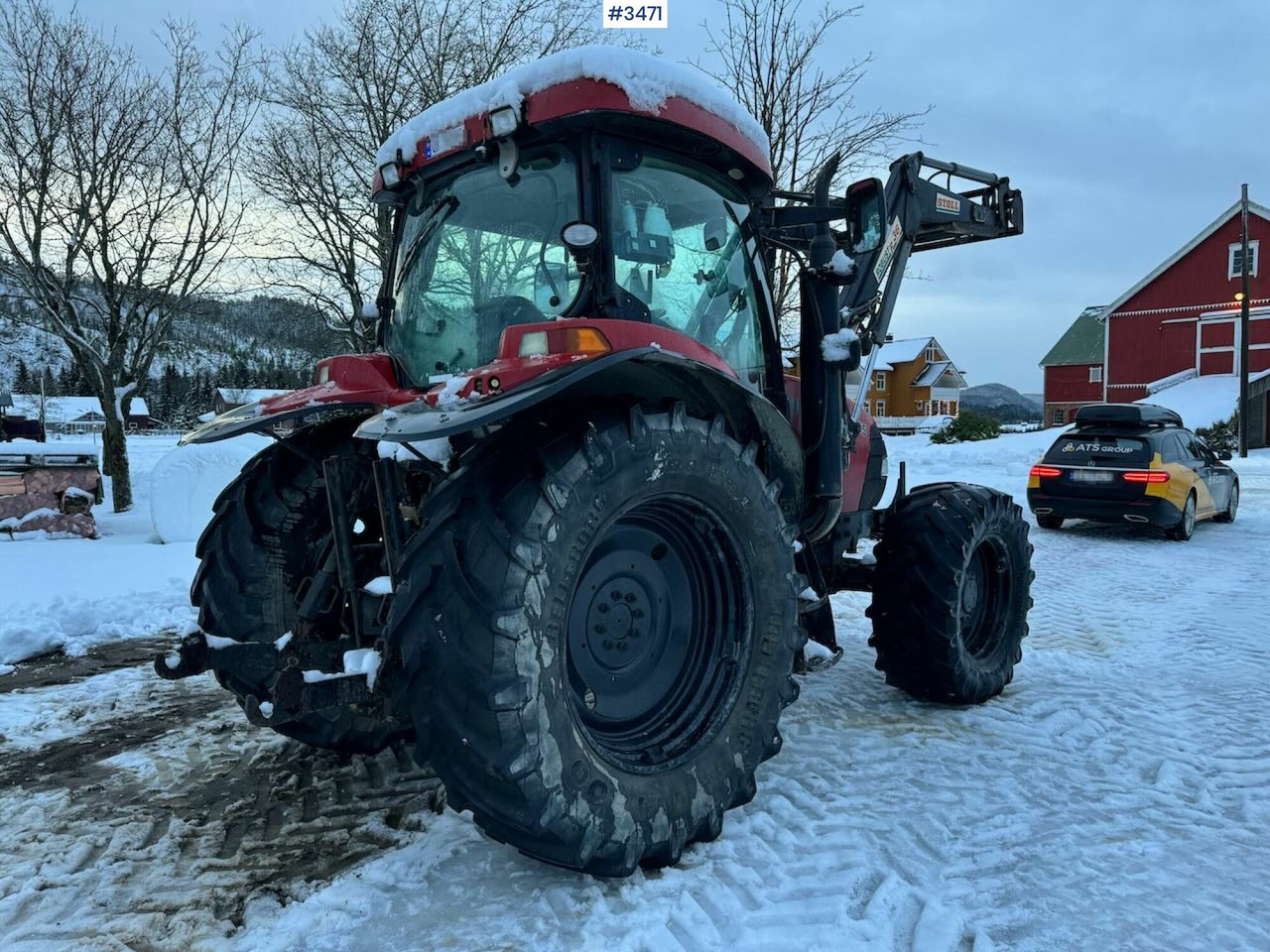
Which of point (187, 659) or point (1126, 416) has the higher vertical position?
point (1126, 416)

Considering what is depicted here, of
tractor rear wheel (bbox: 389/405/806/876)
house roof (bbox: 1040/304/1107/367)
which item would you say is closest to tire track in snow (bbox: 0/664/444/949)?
tractor rear wheel (bbox: 389/405/806/876)

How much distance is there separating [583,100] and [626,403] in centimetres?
100

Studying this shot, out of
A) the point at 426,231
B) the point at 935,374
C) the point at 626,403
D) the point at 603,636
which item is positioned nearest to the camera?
the point at 626,403

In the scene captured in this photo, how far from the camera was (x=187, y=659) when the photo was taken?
3.07 metres

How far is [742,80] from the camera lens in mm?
13289

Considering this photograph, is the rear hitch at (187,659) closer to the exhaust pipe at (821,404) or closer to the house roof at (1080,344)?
the exhaust pipe at (821,404)

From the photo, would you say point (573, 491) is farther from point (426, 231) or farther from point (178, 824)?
point (178, 824)

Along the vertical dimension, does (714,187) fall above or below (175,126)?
below

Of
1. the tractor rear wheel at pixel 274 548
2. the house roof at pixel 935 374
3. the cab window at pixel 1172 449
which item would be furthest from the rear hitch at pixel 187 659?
the house roof at pixel 935 374

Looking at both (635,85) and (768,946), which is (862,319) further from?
(768,946)

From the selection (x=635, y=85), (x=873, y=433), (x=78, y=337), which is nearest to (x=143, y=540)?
(x=78, y=337)

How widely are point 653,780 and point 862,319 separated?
273 cm

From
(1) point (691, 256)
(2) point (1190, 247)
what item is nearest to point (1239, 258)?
(2) point (1190, 247)

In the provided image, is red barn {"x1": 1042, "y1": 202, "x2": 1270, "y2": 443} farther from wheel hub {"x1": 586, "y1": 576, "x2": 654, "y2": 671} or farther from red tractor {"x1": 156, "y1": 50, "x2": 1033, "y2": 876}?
wheel hub {"x1": 586, "y1": 576, "x2": 654, "y2": 671}
